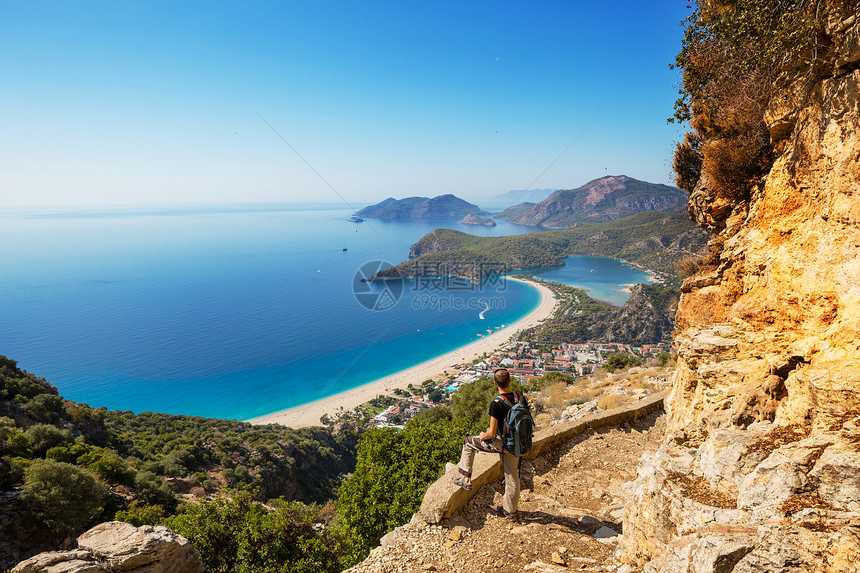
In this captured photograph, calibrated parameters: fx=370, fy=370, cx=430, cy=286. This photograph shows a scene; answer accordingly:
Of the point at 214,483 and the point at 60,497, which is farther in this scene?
the point at 214,483

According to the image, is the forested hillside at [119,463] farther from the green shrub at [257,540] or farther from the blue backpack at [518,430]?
the blue backpack at [518,430]

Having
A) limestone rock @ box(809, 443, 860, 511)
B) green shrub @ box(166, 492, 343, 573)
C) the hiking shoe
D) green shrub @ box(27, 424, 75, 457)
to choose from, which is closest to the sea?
green shrub @ box(27, 424, 75, 457)

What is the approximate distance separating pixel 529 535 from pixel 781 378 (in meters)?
3.04

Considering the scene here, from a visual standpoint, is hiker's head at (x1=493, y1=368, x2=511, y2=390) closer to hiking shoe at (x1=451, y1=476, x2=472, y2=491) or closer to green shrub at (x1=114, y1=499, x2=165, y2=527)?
hiking shoe at (x1=451, y1=476, x2=472, y2=491)

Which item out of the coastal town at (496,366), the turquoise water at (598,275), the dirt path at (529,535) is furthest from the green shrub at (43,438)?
the turquoise water at (598,275)

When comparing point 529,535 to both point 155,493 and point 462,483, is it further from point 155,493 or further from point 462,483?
point 155,493

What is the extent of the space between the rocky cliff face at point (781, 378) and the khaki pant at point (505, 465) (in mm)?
1155

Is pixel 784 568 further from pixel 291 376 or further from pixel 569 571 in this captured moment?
pixel 291 376

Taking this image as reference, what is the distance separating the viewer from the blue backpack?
12.8ft

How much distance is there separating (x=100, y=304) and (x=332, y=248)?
76729 mm

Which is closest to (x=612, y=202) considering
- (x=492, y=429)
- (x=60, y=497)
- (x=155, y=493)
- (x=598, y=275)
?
(x=598, y=275)
